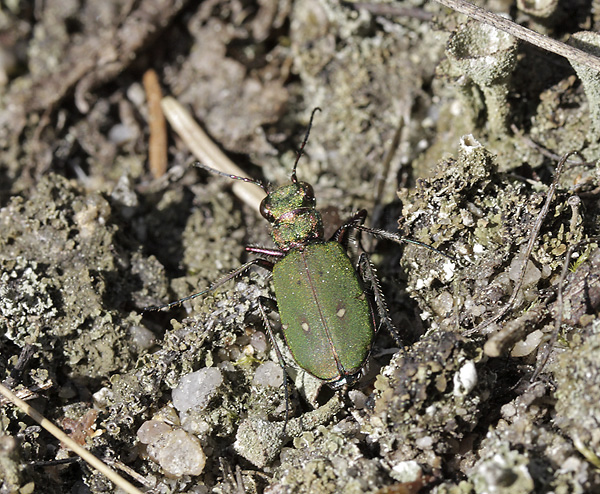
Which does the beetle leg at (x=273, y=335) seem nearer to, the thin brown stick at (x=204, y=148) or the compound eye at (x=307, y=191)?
the compound eye at (x=307, y=191)

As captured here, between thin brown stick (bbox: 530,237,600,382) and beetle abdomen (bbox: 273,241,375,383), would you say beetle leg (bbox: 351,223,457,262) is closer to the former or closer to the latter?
beetle abdomen (bbox: 273,241,375,383)

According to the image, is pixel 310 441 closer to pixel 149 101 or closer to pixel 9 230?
pixel 9 230

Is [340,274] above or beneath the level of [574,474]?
above

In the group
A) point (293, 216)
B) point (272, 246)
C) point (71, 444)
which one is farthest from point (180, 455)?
point (272, 246)

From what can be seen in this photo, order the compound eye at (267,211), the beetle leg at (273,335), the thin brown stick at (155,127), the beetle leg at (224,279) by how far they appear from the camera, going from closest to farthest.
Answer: the beetle leg at (273,335) → the beetle leg at (224,279) → the compound eye at (267,211) → the thin brown stick at (155,127)

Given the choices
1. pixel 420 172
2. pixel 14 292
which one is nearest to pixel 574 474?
pixel 420 172

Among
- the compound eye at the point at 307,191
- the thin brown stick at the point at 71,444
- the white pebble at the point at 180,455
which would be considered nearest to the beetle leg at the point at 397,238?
the compound eye at the point at 307,191

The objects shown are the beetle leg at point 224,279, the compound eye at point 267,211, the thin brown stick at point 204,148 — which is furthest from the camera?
the thin brown stick at point 204,148

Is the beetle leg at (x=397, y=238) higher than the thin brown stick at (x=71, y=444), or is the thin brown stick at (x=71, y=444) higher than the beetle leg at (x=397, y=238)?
the beetle leg at (x=397, y=238)

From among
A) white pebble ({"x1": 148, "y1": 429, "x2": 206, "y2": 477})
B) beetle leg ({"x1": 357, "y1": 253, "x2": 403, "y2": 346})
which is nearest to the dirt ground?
white pebble ({"x1": 148, "y1": 429, "x2": 206, "y2": 477})
